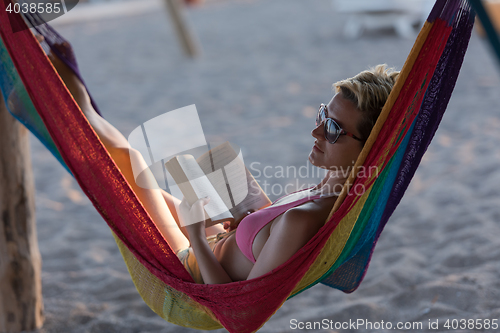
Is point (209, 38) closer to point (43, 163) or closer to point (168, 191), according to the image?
point (43, 163)

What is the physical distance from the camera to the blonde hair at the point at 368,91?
1010 millimetres

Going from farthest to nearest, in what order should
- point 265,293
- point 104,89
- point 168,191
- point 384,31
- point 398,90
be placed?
point 384,31, point 104,89, point 168,191, point 265,293, point 398,90

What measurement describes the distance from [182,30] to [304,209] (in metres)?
4.72

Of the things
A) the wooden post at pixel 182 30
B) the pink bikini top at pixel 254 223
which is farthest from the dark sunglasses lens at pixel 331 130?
the wooden post at pixel 182 30

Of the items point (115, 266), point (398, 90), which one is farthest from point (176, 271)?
point (115, 266)

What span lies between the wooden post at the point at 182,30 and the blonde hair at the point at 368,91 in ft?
14.7

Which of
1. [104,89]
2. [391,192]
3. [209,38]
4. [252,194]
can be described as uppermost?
[209,38]

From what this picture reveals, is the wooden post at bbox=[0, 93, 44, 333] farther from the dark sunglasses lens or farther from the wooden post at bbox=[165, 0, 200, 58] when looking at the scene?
the wooden post at bbox=[165, 0, 200, 58]

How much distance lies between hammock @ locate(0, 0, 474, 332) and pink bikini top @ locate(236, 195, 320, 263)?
0.08 meters

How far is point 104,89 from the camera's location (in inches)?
178

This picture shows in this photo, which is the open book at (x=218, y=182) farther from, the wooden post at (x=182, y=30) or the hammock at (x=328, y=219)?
the wooden post at (x=182, y=30)

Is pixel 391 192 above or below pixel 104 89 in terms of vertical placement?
below

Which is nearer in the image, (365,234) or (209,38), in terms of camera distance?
(365,234)

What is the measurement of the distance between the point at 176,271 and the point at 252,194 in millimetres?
278
